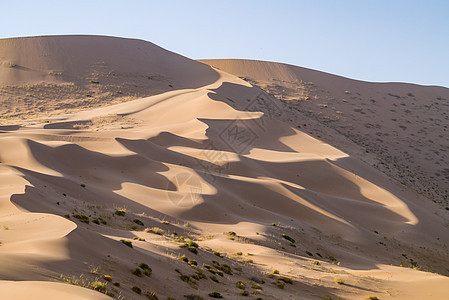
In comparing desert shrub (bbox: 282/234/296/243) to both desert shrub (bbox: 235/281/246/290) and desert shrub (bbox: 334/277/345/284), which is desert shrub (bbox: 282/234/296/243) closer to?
desert shrub (bbox: 334/277/345/284)

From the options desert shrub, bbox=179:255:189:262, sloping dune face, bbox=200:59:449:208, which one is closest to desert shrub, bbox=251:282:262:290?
desert shrub, bbox=179:255:189:262

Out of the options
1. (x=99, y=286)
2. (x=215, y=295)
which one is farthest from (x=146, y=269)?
(x=99, y=286)

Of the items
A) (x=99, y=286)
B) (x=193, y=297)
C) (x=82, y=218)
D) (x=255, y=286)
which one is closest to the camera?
(x=99, y=286)

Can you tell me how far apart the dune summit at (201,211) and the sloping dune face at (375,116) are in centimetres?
241

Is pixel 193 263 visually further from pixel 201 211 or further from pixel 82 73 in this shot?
pixel 82 73

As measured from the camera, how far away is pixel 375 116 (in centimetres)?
5978

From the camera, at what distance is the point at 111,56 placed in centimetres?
6278

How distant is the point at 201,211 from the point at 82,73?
134 feet

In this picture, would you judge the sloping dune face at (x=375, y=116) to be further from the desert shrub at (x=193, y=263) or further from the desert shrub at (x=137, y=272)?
the desert shrub at (x=137, y=272)

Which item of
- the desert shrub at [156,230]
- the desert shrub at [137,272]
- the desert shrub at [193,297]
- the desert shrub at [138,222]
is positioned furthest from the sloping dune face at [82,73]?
the desert shrub at [193,297]

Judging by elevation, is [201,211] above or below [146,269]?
below

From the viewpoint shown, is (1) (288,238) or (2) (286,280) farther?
(1) (288,238)

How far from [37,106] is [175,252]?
36585 millimetres

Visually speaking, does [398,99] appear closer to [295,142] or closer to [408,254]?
[295,142]
